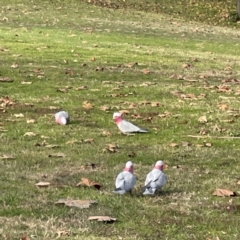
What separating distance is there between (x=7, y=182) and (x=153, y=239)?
1.63 m

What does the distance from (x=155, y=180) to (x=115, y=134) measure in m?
2.57

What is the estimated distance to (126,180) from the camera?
5184mm

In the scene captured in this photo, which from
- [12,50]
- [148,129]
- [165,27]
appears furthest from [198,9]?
[148,129]

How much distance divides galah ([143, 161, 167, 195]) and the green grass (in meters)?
0.09

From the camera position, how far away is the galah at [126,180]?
5164 millimetres

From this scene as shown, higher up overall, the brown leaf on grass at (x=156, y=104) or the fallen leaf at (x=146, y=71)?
the brown leaf on grass at (x=156, y=104)

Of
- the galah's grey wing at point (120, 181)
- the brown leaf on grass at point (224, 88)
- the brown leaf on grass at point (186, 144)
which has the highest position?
the galah's grey wing at point (120, 181)

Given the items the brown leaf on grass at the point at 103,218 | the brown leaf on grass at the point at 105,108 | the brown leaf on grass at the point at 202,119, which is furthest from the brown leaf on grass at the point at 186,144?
the brown leaf on grass at the point at 103,218

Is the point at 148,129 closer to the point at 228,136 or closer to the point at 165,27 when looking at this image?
the point at 228,136

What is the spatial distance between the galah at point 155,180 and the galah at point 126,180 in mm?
124

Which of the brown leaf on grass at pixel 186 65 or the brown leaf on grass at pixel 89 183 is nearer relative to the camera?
the brown leaf on grass at pixel 89 183

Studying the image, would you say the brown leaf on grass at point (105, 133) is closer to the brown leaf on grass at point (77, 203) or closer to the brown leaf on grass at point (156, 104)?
the brown leaf on grass at point (156, 104)

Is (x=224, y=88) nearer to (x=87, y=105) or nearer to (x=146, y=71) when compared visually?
(x=146, y=71)

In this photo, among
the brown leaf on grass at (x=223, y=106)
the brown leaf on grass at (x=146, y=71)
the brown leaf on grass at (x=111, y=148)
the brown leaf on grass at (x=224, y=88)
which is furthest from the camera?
the brown leaf on grass at (x=146, y=71)
